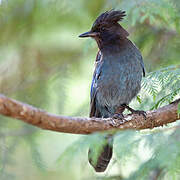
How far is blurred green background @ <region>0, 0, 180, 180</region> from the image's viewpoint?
14.0 feet

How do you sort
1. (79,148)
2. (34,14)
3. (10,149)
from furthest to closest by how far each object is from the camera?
(34,14) < (10,149) < (79,148)

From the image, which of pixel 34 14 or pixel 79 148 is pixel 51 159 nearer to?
pixel 34 14

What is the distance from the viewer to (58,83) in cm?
511

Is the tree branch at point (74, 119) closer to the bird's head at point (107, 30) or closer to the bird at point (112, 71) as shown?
the bird at point (112, 71)

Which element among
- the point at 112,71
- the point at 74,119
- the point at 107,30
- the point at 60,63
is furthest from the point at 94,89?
the point at 74,119

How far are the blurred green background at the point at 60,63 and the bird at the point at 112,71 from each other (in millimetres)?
122

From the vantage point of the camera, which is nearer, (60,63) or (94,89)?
(94,89)

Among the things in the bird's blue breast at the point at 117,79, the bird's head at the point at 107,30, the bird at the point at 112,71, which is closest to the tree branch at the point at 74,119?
the bird at the point at 112,71

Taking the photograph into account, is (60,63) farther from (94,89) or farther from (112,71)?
(112,71)

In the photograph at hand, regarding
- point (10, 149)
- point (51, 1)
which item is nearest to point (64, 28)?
point (51, 1)

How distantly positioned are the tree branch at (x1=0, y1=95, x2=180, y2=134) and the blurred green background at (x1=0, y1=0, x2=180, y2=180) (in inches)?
4.7

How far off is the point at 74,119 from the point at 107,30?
2.60 meters

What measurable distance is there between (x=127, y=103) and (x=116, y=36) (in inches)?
35.6

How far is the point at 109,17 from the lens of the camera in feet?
16.8
